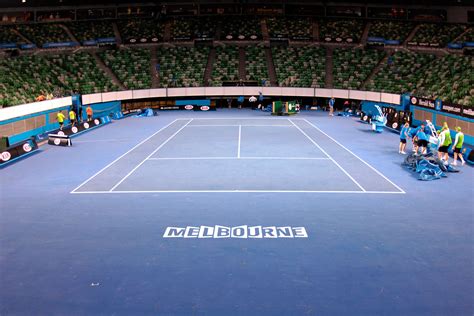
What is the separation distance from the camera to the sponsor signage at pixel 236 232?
48.7 ft

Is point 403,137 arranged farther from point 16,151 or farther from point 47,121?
point 47,121

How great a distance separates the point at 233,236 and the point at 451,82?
3587 centimetres

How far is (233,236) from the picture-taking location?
14.8 meters

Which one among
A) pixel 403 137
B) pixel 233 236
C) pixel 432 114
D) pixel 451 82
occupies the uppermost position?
pixel 451 82

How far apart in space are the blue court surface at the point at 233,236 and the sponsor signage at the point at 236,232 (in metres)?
0.07

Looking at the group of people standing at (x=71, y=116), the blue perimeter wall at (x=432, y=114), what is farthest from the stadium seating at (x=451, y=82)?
the group of people standing at (x=71, y=116)

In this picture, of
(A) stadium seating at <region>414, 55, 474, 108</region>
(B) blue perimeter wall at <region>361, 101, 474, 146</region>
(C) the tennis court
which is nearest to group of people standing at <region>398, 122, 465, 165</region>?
(C) the tennis court

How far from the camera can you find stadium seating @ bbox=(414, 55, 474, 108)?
38.6m

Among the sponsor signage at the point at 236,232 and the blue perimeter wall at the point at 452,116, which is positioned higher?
the blue perimeter wall at the point at 452,116

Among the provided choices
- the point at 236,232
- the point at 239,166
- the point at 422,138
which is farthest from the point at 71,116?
the point at 236,232

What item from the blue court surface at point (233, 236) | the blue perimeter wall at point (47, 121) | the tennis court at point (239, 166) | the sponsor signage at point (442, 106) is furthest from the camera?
the blue perimeter wall at point (47, 121)

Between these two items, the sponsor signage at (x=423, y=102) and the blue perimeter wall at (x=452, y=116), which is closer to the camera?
the blue perimeter wall at (x=452, y=116)

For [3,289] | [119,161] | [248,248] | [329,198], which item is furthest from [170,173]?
[3,289]

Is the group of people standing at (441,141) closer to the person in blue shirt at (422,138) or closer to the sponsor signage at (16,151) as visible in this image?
the person in blue shirt at (422,138)
